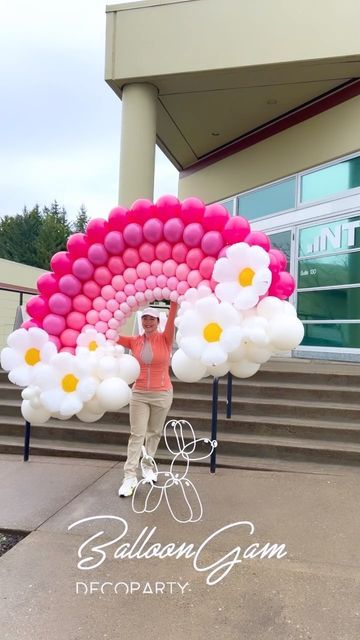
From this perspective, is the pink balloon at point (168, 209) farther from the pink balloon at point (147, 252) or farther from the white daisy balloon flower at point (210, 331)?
the white daisy balloon flower at point (210, 331)

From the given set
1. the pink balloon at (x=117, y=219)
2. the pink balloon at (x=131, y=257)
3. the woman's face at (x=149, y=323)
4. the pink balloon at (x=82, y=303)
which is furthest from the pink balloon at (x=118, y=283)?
the woman's face at (x=149, y=323)

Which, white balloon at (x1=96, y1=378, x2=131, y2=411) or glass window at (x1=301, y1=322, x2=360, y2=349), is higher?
glass window at (x1=301, y1=322, x2=360, y2=349)

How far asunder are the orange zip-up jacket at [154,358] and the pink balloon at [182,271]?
0.67 m

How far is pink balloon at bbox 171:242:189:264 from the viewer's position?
128 inches

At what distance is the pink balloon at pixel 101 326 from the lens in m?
3.41

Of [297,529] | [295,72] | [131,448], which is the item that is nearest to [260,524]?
[297,529]

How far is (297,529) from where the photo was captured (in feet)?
11.3

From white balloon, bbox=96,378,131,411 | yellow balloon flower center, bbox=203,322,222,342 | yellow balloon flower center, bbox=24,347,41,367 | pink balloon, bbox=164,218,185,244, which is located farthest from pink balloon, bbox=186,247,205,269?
yellow balloon flower center, bbox=24,347,41,367

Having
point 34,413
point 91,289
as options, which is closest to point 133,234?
point 91,289

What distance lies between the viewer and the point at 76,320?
343 cm

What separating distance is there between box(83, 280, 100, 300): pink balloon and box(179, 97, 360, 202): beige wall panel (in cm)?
567

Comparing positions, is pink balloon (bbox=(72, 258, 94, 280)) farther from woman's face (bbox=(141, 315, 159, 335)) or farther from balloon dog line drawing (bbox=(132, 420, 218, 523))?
balloon dog line drawing (bbox=(132, 420, 218, 523))

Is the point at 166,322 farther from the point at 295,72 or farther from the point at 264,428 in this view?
the point at 295,72

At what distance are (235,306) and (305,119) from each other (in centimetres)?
647
